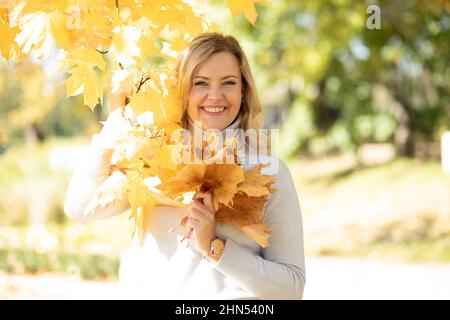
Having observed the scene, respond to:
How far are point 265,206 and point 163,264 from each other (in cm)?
40

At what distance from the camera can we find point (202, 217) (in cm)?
184

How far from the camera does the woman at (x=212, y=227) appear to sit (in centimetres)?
190

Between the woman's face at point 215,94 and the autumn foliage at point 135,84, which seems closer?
the autumn foliage at point 135,84

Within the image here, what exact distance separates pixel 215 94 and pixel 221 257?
55cm

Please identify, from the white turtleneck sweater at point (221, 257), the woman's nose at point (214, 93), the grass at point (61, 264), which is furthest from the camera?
the grass at point (61, 264)

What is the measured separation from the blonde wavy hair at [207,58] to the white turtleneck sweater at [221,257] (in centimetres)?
11

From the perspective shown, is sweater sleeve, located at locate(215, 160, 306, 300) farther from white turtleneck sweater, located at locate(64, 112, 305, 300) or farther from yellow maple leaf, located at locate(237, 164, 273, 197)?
yellow maple leaf, located at locate(237, 164, 273, 197)

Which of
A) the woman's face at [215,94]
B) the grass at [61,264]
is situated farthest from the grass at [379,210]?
the woman's face at [215,94]

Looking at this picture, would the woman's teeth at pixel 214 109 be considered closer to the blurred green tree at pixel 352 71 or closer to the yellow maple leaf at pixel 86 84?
the yellow maple leaf at pixel 86 84

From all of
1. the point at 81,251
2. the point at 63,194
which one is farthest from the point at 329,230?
the point at 63,194

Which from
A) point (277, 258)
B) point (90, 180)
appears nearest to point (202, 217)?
point (277, 258)

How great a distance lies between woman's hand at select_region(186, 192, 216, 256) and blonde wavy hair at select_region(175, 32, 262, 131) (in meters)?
0.40

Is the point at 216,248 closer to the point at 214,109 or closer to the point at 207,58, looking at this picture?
the point at 214,109
